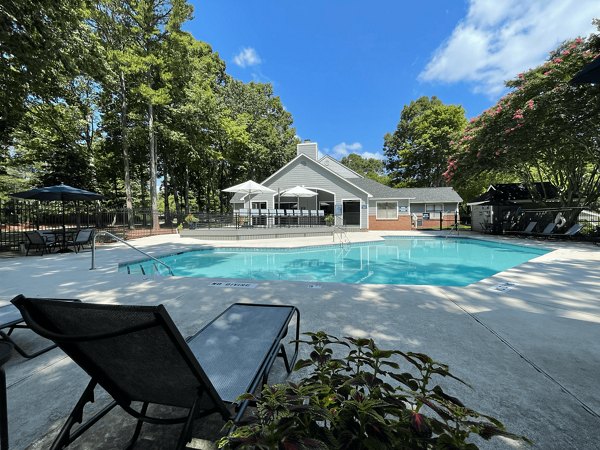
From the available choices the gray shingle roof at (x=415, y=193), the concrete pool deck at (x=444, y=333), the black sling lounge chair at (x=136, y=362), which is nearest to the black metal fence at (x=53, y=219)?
the concrete pool deck at (x=444, y=333)

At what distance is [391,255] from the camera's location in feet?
40.1

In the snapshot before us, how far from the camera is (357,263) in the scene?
10648 mm

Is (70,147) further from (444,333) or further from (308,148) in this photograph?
(444,333)

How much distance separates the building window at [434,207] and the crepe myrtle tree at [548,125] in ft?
29.3

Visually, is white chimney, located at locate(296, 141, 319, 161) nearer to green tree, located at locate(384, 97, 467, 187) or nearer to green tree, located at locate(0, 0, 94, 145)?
green tree, located at locate(384, 97, 467, 187)

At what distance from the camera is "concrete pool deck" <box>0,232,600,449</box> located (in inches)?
72.4

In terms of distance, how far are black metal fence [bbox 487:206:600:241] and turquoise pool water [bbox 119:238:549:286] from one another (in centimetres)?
330

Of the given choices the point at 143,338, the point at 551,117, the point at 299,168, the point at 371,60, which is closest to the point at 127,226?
the point at 299,168

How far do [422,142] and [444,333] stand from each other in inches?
1351

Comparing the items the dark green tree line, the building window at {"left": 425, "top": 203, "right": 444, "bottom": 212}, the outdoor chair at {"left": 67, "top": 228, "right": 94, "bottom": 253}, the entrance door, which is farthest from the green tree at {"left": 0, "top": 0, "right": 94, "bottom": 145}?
the building window at {"left": 425, "top": 203, "right": 444, "bottom": 212}

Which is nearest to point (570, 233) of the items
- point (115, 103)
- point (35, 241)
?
point (35, 241)

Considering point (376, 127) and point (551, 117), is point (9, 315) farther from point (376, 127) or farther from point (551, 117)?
point (376, 127)

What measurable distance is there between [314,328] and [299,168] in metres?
19.3

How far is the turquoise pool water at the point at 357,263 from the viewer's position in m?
8.44
